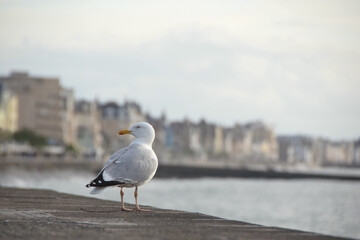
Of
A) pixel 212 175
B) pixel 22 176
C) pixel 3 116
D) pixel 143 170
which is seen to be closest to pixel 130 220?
pixel 143 170

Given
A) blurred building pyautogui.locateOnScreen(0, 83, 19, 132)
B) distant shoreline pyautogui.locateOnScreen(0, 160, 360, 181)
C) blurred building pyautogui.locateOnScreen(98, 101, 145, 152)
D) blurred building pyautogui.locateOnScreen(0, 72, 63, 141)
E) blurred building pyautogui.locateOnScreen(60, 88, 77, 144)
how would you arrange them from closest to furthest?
distant shoreline pyautogui.locateOnScreen(0, 160, 360, 181), blurred building pyautogui.locateOnScreen(0, 83, 19, 132), blurred building pyautogui.locateOnScreen(0, 72, 63, 141), blurred building pyautogui.locateOnScreen(60, 88, 77, 144), blurred building pyautogui.locateOnScreen(98, 101, 145, 152)

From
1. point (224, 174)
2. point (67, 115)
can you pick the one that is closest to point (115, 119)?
point (67, 115)

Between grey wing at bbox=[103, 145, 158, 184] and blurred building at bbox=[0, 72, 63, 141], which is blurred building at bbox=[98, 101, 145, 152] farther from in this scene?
grey wing at bbox=[103, 145, 158, 184]

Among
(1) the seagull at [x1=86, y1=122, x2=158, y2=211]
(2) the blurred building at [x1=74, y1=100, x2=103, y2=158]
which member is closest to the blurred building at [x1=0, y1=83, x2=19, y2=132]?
(2) the blurred building at [x1=74, y1=100, x2=103, y2=158]

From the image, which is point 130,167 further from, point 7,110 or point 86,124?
point 86,124

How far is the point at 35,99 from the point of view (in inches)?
5497

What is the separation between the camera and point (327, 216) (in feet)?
170

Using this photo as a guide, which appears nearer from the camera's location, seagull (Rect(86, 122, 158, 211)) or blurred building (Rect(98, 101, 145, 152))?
seagull (Rect(86, 122, 158, 211))

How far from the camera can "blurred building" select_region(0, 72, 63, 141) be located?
139 m

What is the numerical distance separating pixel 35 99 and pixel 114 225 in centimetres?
13359

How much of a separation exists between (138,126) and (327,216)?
1686 inches

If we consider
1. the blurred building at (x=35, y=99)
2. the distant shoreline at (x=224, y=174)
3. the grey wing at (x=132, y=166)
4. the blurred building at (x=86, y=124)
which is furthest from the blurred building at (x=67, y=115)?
the grey wing at (x=132, y=166)

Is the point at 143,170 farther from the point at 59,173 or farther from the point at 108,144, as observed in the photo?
the point at 108,144

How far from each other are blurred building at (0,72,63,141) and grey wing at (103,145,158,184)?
127m
